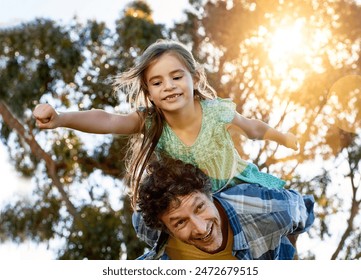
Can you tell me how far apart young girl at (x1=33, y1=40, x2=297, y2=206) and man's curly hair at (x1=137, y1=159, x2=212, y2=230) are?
5.5 inches

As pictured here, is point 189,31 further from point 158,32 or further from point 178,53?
point 178,53

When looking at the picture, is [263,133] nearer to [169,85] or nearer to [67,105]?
[169,85]

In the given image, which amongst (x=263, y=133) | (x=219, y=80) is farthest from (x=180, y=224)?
(x=219, y=80)

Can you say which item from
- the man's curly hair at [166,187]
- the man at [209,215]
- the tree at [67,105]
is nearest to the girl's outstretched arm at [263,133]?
the man at [209,215]

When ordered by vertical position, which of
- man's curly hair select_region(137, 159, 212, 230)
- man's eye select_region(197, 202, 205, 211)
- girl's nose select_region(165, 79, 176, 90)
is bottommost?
man's eye select_region(197, 202, 205, 211)

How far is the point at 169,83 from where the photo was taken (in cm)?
284

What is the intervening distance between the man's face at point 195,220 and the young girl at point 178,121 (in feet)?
0.80

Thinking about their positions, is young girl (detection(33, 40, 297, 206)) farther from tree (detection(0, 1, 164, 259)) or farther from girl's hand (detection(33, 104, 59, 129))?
tree (detection(0, 1, 164, 259))

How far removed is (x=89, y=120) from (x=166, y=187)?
417mm

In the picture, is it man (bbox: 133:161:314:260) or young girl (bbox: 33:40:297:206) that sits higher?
young girl (bbox: 33:40:297:206)

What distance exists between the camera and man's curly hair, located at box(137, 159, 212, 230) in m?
2.76

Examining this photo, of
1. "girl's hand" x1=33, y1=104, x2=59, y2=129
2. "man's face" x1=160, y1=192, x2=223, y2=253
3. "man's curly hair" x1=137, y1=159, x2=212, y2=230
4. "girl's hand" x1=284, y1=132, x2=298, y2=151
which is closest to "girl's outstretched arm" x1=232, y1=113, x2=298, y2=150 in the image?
"girl's hand" x1=284, y1=132, x2=298, y2=151

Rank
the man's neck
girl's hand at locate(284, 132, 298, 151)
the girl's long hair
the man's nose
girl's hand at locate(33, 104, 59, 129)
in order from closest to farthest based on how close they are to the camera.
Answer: girl's hand at locate(33, 104, 59, 129) → the man's nose → the man's neck → the girl's long hair → girl's hand at locate(284, 132, 298, 151)

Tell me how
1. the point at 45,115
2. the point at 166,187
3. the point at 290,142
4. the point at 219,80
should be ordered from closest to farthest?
1. the point at 45,115
2. the point at 166,187
3. the point at 290,142
4. the point at 219,80
